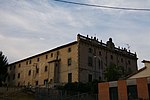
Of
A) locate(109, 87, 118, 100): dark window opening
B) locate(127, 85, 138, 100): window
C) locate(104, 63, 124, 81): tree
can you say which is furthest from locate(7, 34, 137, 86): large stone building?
locate(127, 85, 138, 100): window

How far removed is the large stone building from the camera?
48781mm

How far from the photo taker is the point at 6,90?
47250mm

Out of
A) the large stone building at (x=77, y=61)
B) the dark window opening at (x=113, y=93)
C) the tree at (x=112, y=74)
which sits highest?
the large stone building at (x=77, y=61)

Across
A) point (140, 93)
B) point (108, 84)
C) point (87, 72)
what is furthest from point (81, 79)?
point (140, 93)

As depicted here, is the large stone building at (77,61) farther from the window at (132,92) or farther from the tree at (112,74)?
the window at (132,92)

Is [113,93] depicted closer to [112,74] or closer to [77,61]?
[112,74]

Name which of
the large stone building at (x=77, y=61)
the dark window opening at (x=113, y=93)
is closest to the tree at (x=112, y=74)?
the large stone building at (x=77, y=61)

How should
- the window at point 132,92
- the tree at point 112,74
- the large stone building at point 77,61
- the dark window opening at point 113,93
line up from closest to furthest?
the window at point 132,92 → the dark window opening at point 113,93 → the tree at point 112,74 → the large stone building at point 77,61

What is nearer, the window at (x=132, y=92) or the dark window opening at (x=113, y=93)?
the window at (x=132, y=92)

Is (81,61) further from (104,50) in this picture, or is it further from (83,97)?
(83,97)

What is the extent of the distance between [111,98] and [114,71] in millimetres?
15199

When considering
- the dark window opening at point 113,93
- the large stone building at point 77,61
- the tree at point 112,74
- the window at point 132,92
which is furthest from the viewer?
the large stone building at point 77,61

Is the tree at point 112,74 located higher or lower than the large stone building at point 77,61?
lower

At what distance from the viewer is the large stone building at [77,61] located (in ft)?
160
